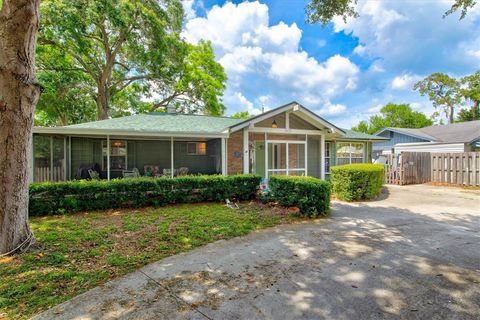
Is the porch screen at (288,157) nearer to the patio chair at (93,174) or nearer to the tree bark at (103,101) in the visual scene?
the patio chair at (93,174)

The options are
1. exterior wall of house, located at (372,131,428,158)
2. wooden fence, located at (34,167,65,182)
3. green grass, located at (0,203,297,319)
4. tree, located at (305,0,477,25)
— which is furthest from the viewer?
exterior wall of house, located at (372,131,428,158)

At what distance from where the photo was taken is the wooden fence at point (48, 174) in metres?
10.6

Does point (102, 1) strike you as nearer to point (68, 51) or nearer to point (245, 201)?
point (68, 51)

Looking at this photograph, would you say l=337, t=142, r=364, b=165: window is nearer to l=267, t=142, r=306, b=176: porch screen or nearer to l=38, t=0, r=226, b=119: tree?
l=267, t=142, r=306, b=176: porch screen

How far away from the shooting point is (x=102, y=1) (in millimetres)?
15344

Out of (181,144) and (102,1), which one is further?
(102,1)

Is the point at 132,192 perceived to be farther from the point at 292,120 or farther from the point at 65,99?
the point at 65,99

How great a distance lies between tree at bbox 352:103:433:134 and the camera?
160ft

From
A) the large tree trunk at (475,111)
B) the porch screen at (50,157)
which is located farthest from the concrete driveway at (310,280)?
the large tree trunk at (475,111)

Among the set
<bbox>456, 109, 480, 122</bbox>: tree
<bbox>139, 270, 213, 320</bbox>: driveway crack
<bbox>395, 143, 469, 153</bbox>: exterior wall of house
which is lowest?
<bbox>139, 270, 213, 320</bbox>: driveway crack

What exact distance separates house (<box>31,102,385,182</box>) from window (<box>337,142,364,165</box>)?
61 centimetres

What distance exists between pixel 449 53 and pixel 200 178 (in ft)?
48.9

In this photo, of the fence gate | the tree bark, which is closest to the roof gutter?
the fence gate

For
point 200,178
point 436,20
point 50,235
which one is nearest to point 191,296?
point 50,235
